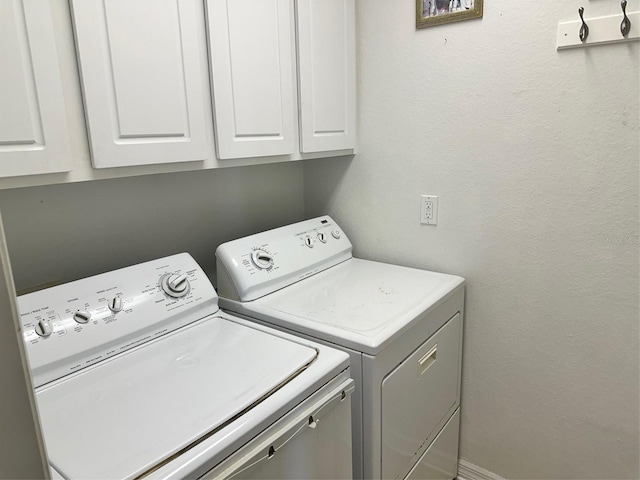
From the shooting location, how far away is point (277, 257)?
167 centimetres

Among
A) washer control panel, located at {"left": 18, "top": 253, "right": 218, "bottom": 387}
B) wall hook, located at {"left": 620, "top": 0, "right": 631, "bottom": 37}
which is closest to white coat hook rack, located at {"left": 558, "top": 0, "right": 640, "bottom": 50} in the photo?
wall hook, located at {"left": 620, "top": 0, "right": 631, "bottom": 37}

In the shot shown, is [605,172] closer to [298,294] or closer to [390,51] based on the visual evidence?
[390,51]

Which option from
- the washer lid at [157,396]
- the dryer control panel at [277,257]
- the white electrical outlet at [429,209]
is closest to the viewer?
the washer lid at [157,396]

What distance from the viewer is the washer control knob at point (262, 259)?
159 centimetres

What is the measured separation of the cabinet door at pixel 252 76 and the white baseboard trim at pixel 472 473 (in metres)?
1.51

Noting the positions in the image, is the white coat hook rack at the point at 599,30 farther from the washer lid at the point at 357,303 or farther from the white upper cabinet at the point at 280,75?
the washer lid at the point at 357,303

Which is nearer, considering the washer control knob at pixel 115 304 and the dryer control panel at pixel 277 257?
the washer control knob at pixel 115 304

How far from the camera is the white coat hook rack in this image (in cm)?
129

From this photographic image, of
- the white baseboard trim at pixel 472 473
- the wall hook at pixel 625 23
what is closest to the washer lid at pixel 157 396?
the white baseboard trim at pixel 472 473

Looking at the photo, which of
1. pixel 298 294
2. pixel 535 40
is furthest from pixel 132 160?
pixel 535 40

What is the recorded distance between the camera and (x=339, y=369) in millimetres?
1158

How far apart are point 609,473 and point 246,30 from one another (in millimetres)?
1956

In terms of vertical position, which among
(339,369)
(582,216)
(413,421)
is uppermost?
(582,216)

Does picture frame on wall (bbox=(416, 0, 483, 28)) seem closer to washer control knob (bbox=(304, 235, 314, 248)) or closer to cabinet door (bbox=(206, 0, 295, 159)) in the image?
cabinet door (bbox=(206, 0, 295, 159))
